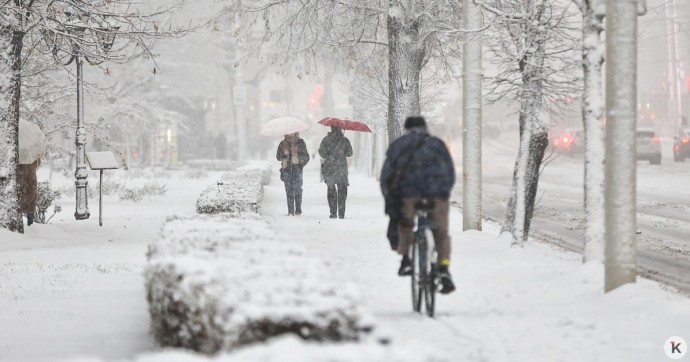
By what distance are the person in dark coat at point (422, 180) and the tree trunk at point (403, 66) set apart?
12.8 m

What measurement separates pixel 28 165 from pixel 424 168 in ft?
37.6

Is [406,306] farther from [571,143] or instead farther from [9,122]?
[571,143]

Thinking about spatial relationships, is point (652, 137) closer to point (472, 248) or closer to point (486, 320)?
point (472, 248)

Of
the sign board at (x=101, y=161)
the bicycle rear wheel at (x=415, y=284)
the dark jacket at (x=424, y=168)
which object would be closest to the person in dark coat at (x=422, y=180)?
the dark jacket at (x=424, y=168)

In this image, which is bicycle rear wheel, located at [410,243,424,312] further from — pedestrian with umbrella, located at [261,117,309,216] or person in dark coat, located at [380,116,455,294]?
pedestrian with umbrella, located at [261,117,309,216]

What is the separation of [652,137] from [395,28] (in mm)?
25621

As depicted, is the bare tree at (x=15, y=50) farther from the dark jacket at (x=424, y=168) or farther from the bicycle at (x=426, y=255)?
the bicycle at (x=426, y=255)

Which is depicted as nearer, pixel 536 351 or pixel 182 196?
pixel 536 351

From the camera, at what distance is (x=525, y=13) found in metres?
14.4

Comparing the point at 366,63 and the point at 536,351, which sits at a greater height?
the point at 366,63

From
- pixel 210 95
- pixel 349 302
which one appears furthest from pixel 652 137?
pixel 349 302

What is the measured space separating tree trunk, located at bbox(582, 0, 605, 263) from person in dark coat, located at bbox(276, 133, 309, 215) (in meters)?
9.75

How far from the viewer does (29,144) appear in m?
18.2

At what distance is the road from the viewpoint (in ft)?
47.6
